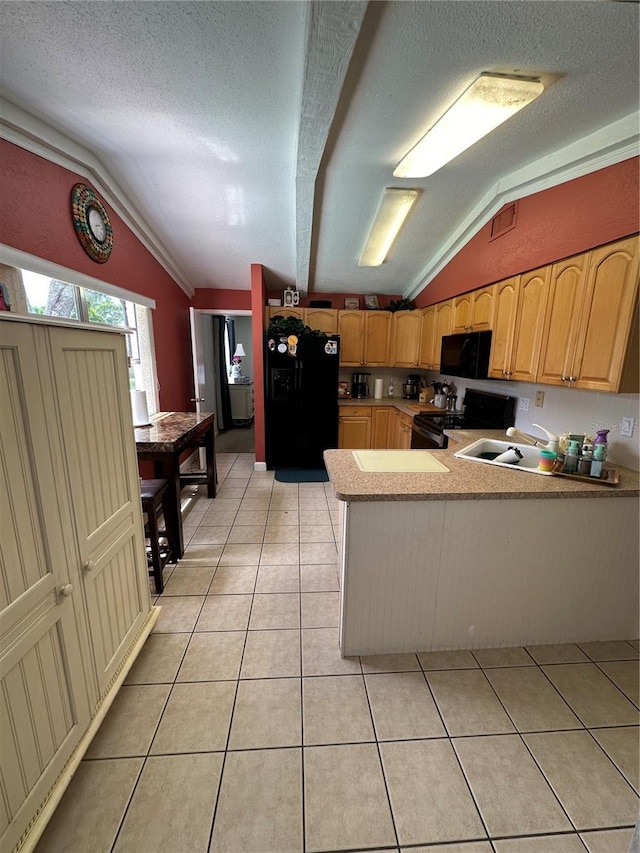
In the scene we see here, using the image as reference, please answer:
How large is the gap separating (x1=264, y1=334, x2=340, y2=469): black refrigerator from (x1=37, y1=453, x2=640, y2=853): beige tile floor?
2.40 m

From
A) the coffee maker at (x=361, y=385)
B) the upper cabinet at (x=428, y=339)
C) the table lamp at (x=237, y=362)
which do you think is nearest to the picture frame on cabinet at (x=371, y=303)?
the upper cabinet at (x=428, y=339)

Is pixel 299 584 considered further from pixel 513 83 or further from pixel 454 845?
pixel 513 83

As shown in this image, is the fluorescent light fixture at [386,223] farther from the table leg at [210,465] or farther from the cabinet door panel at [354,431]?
the table leg at [210,465]

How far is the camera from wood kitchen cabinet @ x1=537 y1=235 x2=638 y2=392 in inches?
64.8

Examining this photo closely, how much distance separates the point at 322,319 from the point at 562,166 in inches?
110

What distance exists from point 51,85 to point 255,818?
10.3 ft

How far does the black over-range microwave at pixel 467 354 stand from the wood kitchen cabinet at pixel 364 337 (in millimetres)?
1174

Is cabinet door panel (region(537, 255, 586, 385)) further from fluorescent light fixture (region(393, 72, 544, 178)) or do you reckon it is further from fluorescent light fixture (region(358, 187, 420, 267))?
fluorescent light fixture (region(358, 187, 420, 267))

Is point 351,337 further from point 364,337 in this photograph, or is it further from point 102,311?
point 102,311

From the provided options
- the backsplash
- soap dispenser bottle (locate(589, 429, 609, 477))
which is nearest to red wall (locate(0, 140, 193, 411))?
soap dispenser bottle (locate(589, 429, 609, 477))

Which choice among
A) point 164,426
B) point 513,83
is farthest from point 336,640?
point 513,83

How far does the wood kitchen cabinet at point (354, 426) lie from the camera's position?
438cm

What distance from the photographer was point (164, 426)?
2.81 metres

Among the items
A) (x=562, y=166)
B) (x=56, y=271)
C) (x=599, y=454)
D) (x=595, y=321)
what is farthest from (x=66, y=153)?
(x=599, y=454)
